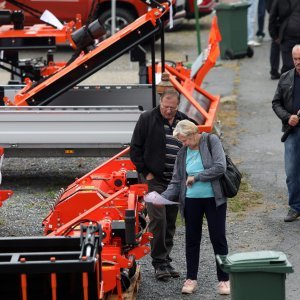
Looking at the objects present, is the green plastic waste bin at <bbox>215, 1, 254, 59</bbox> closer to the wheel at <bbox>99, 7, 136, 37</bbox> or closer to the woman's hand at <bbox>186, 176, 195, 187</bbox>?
the wheel at <bbox>99, 7, 136, 37</bbox>

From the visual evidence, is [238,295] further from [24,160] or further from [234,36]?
[234,36]

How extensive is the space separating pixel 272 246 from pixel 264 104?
7.80 m

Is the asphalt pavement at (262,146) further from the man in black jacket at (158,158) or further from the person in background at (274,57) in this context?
the man in black jacket at (158,158)

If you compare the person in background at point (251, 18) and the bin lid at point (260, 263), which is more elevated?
the bin lid at point (260, 263)

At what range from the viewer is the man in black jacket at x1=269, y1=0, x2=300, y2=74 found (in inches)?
634

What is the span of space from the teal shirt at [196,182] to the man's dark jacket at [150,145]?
20.0 inches

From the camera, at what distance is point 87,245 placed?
714 centimetres

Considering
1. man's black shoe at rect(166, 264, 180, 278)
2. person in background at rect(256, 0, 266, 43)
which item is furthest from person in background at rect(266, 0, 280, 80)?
man's black shoe at rect(166, 264, 180, 278)

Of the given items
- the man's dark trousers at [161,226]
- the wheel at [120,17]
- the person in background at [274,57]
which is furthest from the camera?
the wheel at [120,17]

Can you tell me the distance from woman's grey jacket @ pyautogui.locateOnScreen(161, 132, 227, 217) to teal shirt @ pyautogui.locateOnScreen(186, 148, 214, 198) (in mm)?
34

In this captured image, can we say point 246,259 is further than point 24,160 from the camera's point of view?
No

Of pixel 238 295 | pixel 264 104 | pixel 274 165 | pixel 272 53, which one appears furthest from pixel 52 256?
pixel 272 53

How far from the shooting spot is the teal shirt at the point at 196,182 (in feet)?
28.7

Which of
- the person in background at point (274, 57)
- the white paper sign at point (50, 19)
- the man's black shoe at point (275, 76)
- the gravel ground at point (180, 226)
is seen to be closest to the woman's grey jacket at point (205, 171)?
the gravel ground at point (180, 226)
